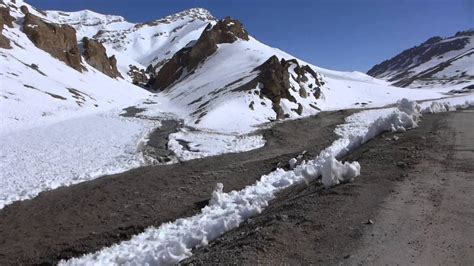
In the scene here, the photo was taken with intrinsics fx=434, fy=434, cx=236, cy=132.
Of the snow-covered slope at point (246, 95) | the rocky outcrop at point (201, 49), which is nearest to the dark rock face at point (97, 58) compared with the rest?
the rocky outcrop at point (201, 49)

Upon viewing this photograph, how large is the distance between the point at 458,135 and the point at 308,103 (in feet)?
111

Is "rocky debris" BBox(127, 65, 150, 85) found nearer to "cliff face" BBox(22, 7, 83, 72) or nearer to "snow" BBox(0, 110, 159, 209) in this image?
"cliff face" BBox(22, 7, 83, 72)

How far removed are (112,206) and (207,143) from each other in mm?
12786

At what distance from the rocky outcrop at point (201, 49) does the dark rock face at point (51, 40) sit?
79.3ft

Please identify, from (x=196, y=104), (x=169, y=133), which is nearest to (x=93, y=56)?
(x=196, y=104)

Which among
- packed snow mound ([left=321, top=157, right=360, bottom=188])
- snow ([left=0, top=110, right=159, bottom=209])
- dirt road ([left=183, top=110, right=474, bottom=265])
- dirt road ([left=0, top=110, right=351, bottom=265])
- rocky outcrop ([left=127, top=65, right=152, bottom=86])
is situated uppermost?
rocky outcrop ([left=127, top=65, right=152, bottom=86])

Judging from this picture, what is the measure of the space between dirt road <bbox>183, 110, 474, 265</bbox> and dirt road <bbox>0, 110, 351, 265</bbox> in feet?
14.0

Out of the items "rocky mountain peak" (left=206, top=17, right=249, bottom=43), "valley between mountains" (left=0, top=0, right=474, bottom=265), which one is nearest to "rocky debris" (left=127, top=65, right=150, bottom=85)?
"rocky mountain peak" (left=206, top=17, right=249, bottom=43)

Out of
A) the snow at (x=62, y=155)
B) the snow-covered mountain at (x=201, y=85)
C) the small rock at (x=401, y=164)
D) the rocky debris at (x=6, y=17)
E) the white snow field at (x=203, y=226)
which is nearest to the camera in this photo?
the white snow field at (x=203, y=226)

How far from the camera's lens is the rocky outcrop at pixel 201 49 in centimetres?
10056

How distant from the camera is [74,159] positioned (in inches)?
882

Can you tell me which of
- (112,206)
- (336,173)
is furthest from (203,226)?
(112,206)

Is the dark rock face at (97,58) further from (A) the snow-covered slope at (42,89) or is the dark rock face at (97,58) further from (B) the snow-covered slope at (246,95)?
(B) the snow-covered slope at (246,95)

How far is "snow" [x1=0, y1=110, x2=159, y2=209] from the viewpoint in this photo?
17.8 m
